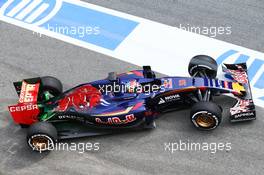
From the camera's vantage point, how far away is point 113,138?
9.97 m

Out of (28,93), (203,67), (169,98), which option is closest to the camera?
(169,98)

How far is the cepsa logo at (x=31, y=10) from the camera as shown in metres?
13.2

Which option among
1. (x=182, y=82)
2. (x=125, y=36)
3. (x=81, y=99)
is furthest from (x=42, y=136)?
(x=125, y=36)

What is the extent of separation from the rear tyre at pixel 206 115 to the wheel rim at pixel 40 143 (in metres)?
2.94

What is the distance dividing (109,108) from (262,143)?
3208 millimetres

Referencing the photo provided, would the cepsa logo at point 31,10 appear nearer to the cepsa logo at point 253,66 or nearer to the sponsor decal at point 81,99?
the sponsor decal at point 81,99

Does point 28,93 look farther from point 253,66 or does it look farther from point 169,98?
point 253,66

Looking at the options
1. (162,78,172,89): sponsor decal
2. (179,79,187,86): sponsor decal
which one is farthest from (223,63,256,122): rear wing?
(162,78,172,89): sponsor decal

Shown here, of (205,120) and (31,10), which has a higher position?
(31,10)

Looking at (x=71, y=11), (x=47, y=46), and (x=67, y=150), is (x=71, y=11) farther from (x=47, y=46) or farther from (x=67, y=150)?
(x=67, y=150)

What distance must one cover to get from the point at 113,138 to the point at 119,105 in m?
0.79

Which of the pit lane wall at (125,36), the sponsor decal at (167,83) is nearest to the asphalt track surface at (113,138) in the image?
the pit lane wall at (125,36)

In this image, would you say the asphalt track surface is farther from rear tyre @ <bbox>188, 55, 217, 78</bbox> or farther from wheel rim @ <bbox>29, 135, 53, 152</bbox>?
rear tyre @ <bbox>188, 55, 217, 78</bbox>

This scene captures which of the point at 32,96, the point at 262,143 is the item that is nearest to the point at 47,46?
the point at 32,96
